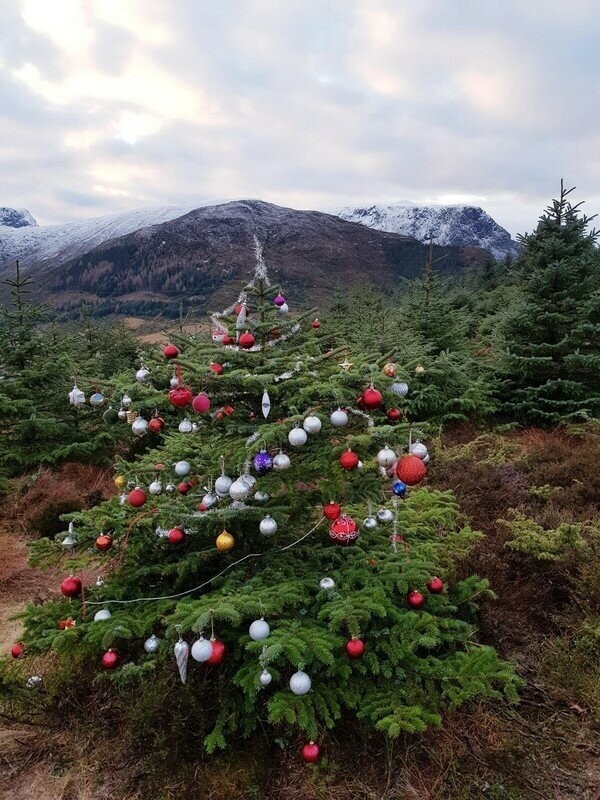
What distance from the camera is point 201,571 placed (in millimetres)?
4172

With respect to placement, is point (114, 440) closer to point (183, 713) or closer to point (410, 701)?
point (183, 713)

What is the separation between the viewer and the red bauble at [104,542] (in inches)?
152

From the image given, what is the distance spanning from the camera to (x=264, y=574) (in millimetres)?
3736

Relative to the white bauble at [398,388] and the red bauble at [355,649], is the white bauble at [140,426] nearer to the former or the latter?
the white bauble at [398,388]

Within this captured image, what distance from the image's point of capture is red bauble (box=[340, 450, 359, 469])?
312 centimetres

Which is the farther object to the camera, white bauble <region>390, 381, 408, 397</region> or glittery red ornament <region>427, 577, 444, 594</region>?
glittery red ornament <region>427, 577, 444, 594</region>

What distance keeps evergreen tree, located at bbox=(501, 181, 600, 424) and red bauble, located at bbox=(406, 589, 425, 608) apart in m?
7.26

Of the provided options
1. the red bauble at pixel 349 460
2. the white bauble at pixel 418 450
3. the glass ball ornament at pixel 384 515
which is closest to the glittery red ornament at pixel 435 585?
the glass ball ornament at pixel 384 515

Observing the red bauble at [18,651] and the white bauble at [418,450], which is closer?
the white bauble at [418,450]

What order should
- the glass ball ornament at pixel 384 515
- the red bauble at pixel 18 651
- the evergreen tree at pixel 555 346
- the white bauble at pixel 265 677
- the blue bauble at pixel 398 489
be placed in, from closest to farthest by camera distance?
the white bauble at pixel 265 677, the red bauble at pixel 18 651, the blue bauble at pixel 398 489, the glass ball ornament at pixel 384 515, the evergreen tree at pixel 555 346

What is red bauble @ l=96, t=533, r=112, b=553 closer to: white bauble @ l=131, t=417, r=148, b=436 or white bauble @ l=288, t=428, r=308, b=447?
white bauble @ l=131, t=417, r=148, b=436

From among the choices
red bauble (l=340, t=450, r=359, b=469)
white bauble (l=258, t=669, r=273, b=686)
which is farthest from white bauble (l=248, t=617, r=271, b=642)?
red bauble (l=340, t=450, r=359, b=469)

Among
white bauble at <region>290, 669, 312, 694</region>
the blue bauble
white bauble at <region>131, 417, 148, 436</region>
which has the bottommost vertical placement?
white bauble at <region>290, 669, 312, 694</region>

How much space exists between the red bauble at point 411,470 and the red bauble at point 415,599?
128cm
